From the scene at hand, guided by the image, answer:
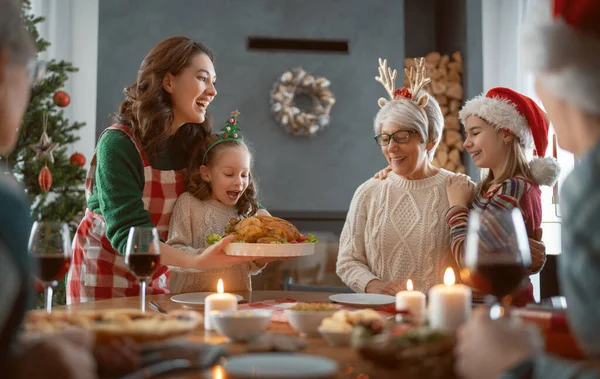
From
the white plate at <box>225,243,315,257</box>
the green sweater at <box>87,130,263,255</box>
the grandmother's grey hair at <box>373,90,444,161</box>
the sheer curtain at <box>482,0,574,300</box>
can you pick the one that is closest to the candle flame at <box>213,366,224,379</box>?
the white plate at <box>225,243,315,257</box>

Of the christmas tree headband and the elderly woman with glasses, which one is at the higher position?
the christmas tree headband

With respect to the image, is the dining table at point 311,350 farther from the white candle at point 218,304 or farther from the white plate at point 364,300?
the white plate at point 364,300

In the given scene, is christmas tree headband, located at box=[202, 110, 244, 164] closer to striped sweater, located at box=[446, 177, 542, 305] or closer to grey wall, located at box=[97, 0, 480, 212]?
striped sweater, located at box=[446, 177, 542, 305]

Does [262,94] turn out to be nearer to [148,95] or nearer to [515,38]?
[515,38]

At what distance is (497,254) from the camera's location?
1099mm

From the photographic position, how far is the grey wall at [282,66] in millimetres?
5188

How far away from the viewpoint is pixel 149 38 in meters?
5.21

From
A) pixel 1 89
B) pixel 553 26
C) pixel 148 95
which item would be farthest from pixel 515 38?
pixel 1 89

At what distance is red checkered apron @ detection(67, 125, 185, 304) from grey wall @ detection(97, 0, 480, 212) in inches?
115

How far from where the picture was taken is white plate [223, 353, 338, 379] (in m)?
0.86

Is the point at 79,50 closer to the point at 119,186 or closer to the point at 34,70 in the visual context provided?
the point at 119,186

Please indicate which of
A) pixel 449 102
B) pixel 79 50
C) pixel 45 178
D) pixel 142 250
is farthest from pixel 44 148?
pixel 449 102

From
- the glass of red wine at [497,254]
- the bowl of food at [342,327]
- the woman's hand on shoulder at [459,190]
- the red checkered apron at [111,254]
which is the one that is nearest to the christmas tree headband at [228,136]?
the red checkered apron at [111,254]

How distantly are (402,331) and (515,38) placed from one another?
4.99 metres
